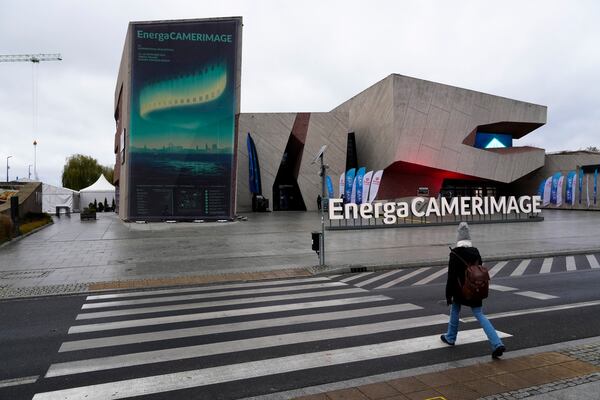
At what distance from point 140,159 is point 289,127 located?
19.9 metres

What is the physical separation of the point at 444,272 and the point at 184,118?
2571 cm

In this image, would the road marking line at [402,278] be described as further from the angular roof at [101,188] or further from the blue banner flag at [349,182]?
the angular roof at [101,188]

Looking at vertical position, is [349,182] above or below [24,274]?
above

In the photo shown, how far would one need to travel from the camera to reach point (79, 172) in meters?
72.6

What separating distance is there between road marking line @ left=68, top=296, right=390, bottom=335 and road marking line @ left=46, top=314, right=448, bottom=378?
4.85 ft

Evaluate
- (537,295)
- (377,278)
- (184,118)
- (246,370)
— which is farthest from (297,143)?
(246,370)

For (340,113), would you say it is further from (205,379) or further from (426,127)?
(205,379)

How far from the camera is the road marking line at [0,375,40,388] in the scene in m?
4.96

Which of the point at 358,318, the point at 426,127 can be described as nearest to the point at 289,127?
the point at 426,127

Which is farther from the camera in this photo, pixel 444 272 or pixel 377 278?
pixel 444 272

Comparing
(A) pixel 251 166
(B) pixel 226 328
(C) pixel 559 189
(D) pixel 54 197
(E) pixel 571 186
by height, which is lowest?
(B) pixel 226 328

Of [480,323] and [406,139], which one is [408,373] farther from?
[406,139]

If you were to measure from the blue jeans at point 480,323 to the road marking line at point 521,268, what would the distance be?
266 inches

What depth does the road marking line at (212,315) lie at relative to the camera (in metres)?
7.24
